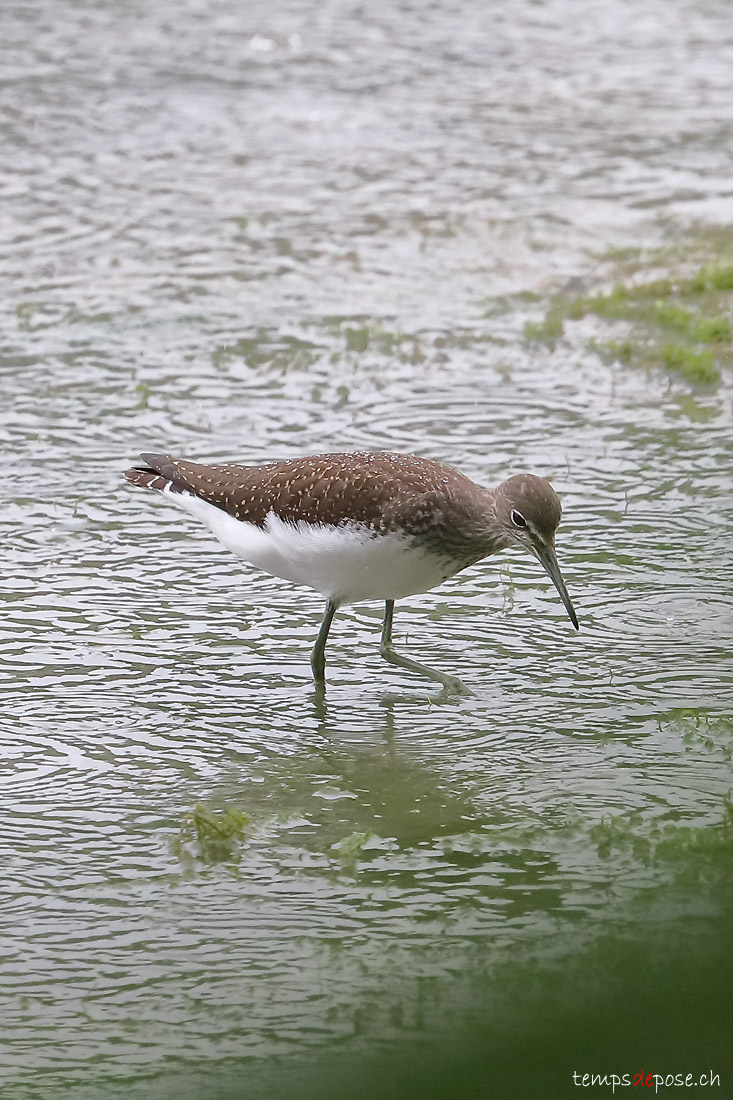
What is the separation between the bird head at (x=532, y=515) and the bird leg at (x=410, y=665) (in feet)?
1.74

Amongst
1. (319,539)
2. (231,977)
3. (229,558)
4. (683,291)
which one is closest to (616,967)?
(231,977)

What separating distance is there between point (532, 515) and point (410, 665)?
0.81 meters

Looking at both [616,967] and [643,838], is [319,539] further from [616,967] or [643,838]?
[616,967]

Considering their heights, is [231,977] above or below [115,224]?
below

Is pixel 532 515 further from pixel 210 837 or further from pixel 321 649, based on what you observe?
pixel 210 837

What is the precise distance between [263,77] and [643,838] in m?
10.6

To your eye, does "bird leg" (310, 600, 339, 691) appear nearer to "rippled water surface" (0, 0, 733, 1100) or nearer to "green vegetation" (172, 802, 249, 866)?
"rippled water surface" (0, 0, 733, 1100)

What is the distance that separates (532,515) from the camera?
580 centimetres

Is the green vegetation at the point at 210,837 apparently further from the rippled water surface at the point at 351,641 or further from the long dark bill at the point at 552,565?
the long dark bill at the point at 552,565

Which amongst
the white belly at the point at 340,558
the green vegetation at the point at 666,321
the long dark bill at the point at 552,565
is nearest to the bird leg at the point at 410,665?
the white belly at the point at 340,558

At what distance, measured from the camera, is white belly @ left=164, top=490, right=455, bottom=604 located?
5.82 m

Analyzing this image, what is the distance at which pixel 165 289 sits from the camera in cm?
1022

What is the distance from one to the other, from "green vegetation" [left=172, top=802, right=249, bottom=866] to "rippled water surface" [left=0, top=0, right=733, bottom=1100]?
0.8 inches

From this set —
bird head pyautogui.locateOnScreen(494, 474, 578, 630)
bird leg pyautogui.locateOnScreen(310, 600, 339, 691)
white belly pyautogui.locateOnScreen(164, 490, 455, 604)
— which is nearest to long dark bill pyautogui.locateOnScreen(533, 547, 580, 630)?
bird head pyautogui.locateOnScreen(494, 474, 578, 630)
